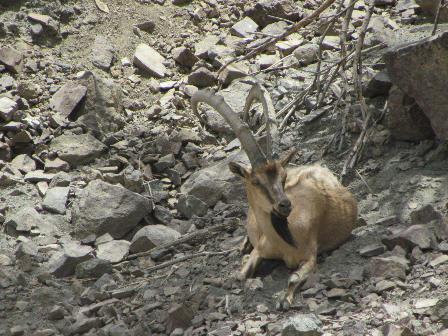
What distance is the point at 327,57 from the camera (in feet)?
38.2

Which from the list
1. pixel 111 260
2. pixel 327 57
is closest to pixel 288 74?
pixel 327 57

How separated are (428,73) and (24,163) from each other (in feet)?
15.5

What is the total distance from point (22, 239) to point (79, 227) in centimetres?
61

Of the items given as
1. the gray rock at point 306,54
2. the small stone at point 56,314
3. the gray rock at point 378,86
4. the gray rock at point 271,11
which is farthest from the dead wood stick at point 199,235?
the gray rock at point 271,11

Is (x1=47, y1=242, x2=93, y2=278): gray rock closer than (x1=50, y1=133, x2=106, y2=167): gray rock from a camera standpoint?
Yes

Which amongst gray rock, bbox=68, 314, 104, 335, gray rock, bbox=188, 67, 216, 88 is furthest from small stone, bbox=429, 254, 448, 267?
gray rock, bbox=188, 67, 216, 88

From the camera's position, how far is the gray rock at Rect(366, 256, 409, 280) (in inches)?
273

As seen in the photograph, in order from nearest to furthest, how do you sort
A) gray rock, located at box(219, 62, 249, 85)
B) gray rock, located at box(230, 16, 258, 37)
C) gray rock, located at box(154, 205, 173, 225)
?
gray rock, located at box(154, 205, 173, 225)
gray rock, located at box(219, 62, 249, 85)
gray rock, located at box(230, 16, 258, 37)

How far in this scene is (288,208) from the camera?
7.14 metres

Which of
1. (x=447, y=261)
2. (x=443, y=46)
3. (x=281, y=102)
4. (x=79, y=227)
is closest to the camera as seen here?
(x=447, y=261)

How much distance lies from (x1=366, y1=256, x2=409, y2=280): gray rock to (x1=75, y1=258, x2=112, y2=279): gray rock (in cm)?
260

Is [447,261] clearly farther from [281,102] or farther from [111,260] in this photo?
[281,102]

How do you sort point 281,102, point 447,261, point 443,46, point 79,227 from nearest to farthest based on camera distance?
point 447,261 → point 443,46 → point 79,227 → point 281,102

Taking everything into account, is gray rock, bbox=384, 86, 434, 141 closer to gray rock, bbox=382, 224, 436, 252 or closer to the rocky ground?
the rocky ground
